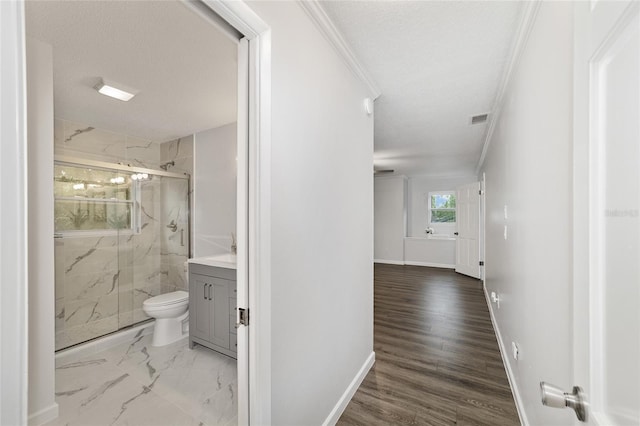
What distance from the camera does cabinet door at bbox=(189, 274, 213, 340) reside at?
2.53m

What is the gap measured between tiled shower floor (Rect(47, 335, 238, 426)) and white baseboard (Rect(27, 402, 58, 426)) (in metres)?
0.06

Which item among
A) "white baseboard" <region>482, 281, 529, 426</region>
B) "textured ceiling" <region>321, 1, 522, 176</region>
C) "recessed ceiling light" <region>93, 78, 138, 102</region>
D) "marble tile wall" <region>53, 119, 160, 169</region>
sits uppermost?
"textured ceiling" <region>321, 1, 522, 176</region>

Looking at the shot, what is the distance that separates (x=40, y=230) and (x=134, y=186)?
1841 mm

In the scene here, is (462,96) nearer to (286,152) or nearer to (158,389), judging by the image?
(286,152)

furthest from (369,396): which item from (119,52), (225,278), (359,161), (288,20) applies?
(119,52)

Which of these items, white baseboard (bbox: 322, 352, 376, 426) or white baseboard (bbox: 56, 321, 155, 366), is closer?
white baseboard (bbox: 322, 352, 376, 426)

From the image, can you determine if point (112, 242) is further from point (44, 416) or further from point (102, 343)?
point (44, 416)

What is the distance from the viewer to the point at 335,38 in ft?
5.44

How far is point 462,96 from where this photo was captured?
2.58 meters

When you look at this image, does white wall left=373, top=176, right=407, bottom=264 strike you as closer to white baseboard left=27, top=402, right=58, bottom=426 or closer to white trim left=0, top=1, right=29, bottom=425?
white baseboard left=27, top=402, right=58, bottom=426

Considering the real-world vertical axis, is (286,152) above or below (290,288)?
above

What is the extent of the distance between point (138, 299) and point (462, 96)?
169 inches

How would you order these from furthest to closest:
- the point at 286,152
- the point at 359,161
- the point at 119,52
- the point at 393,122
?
the point at 393,122 < the point at 359,161 < the point at 119,52 < the point at 286,152

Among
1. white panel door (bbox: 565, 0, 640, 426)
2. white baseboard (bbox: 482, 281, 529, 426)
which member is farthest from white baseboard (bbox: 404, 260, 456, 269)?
white panel door (bbox: 565, 0, 640, 426)
